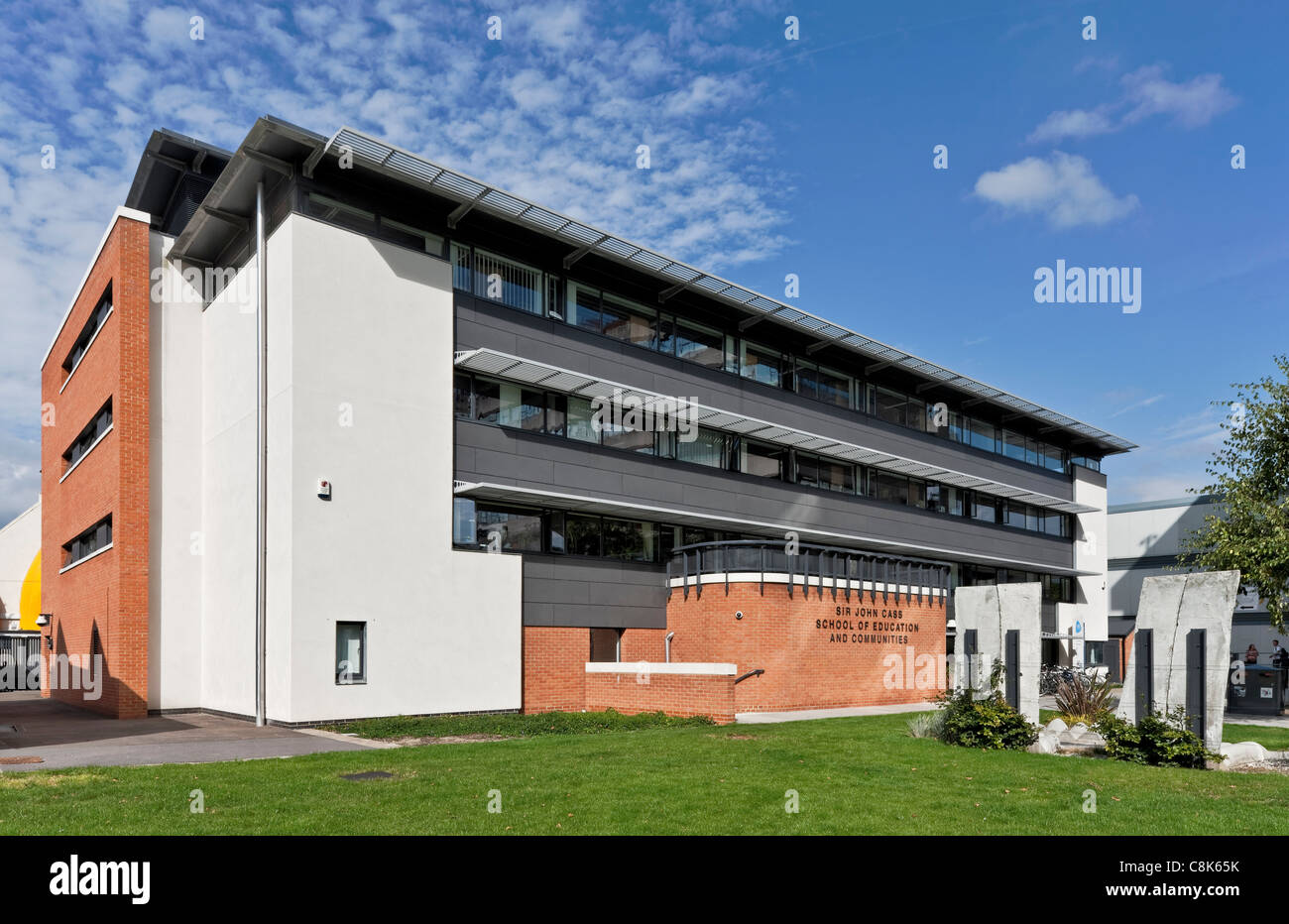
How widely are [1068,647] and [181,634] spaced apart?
37799mm

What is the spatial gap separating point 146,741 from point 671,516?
14.3 meters


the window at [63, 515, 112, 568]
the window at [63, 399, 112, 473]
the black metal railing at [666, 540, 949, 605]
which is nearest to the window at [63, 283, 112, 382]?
the window at [63, 399, 112, 473]

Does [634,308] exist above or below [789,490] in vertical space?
above

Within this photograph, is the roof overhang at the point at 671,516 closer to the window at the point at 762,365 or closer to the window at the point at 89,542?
the window at the point at 762,365

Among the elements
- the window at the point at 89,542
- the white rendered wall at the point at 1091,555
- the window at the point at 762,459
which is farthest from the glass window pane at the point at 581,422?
the white rendered wall at the point at 1091,555

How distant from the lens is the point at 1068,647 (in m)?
45.3

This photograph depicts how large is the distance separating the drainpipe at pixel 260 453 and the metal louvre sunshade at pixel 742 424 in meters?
4.31

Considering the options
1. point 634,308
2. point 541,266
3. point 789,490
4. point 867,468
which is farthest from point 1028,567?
point 541,266

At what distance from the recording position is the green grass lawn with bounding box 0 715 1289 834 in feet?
29.1

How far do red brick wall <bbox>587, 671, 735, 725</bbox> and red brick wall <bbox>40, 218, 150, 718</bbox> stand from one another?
35.0ft

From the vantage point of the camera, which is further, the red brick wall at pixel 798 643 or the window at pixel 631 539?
the window at pixel 631 539

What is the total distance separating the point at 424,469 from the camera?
22.3 m

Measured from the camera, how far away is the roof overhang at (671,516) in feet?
76.0
